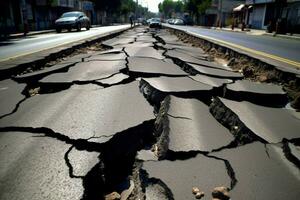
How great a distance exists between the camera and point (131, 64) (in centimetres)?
589

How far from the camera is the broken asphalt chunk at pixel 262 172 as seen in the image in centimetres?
182

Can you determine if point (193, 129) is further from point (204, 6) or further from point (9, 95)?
point (204, 6)

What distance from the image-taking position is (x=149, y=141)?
2.85m

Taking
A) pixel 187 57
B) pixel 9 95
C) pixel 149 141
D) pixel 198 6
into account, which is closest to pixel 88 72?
pixel 9 95

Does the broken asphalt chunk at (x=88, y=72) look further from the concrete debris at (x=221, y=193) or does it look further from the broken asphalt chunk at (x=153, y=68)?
the concrete debris at (x=221, y=193)

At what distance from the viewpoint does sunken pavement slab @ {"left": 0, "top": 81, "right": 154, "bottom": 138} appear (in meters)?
2.81

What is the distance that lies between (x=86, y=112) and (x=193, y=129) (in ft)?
4.12

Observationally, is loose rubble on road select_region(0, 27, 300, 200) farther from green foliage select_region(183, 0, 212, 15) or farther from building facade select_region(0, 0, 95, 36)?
green foliage select_region(183, 0, 212, 15)

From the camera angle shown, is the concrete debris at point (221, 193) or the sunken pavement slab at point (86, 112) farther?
the sunken pavement slab at point (86, 112)

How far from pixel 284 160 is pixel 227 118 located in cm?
98

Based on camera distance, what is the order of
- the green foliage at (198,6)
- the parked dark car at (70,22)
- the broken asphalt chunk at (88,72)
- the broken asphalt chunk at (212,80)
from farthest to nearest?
the green foliage at (198,6) → the parked dark car at (70,22) → the broken asphalt chunk at (88,72) → the broken asphalt chunk at (212,80)

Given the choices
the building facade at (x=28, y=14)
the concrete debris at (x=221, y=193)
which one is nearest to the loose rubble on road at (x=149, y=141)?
the concrete debris at (x=221, y=193)

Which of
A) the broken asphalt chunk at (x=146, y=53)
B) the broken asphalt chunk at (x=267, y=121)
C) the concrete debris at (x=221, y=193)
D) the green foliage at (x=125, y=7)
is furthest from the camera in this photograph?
the green foliage at (x=125, y=7)

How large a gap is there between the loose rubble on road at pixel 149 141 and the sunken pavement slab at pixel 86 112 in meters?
0.01
